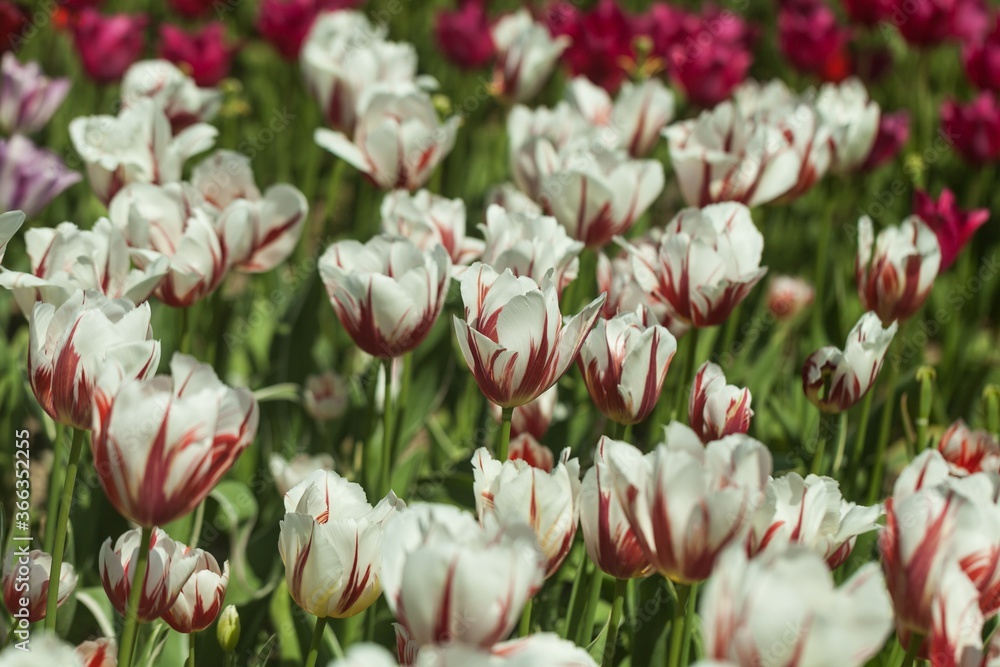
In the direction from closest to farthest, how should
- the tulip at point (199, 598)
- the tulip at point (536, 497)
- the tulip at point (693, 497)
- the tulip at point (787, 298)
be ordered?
the tulip at point (693, 497)
the tulip at point (536, 497)
the tulip at point (199, 598)
the tulip at point (787, 298)

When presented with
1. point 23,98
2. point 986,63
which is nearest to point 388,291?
point 23,98

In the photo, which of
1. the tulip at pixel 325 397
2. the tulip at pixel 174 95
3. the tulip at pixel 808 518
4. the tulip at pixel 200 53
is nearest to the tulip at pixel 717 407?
the tulip at pixel 808 518

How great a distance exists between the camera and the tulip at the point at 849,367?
1431 mm

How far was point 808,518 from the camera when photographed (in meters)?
1.04

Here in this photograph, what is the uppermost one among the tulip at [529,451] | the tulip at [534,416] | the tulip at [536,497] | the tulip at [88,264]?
the tulip at [536,497]

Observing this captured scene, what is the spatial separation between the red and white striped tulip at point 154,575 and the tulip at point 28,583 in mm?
123

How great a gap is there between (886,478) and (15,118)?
2019 mm

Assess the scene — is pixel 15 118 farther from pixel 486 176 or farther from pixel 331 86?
pixel 486 176

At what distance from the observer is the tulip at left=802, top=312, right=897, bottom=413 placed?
1.43 metres

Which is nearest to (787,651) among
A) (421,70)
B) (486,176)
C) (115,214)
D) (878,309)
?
(878,309)

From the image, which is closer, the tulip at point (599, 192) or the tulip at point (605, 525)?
the tulip at point (605, 525)

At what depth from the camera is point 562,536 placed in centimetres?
109

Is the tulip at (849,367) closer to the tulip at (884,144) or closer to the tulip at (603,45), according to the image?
the tulip at (884,144)

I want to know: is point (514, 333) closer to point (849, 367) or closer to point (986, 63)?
point (849, 367)
